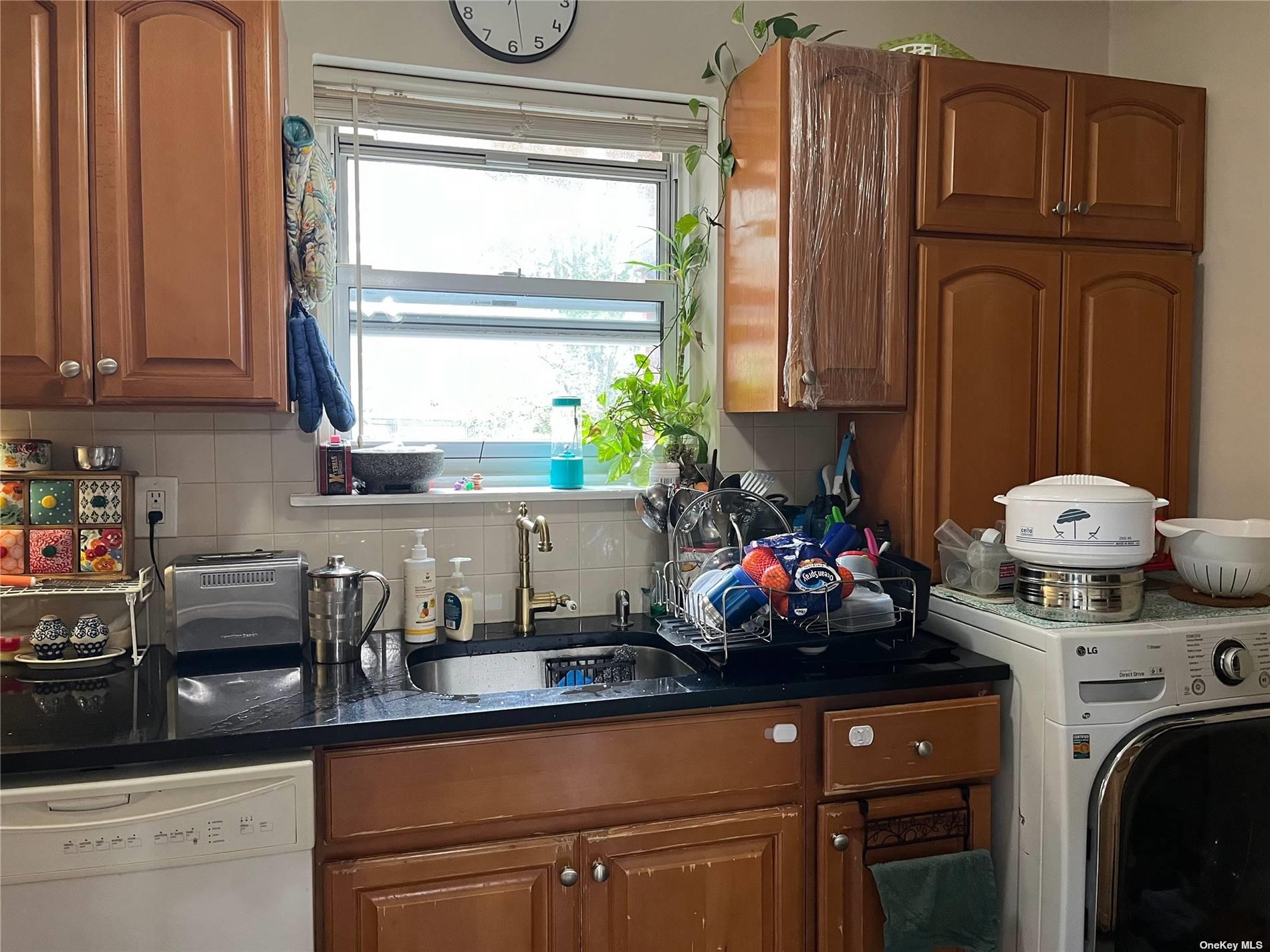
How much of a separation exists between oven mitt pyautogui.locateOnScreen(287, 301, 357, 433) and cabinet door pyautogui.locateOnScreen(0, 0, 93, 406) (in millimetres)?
350

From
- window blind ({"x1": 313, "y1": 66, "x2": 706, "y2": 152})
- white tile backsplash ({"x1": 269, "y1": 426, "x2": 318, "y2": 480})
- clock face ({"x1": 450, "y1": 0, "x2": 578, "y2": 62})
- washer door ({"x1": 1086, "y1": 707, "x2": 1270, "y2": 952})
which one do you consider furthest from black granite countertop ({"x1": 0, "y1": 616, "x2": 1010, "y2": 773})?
clock face ({"x1": 450, "y1": 0, "x2": 578, "y2": 62})

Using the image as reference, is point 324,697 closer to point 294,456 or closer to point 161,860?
point 161,860

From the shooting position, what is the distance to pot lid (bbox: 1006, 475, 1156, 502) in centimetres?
166

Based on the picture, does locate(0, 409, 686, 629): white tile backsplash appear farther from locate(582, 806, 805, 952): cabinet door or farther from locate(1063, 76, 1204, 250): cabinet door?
locate(1063, 76, 1204, 250): cabinet door

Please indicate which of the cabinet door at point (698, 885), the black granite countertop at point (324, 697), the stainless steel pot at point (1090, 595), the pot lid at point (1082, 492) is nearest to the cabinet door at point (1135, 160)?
the pot lid at point (1082, 492)

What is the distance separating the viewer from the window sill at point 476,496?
1960 millimetres

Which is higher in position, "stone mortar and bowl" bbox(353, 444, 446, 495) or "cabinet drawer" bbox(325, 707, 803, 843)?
"stone mortar and bowl" bbox(353, 444, 446, 495)

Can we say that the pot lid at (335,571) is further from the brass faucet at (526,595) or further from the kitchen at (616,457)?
the brass faucet at (526,595)

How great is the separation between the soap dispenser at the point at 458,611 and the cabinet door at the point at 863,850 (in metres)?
0.83

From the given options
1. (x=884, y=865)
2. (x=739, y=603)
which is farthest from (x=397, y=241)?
(x=884, y=865)

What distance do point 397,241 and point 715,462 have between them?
0.96 meters

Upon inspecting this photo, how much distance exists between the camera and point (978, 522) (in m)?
1.99

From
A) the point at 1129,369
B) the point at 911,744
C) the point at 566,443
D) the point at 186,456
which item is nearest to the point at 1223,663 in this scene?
the point at 911,744

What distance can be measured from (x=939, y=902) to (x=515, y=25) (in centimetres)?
205
